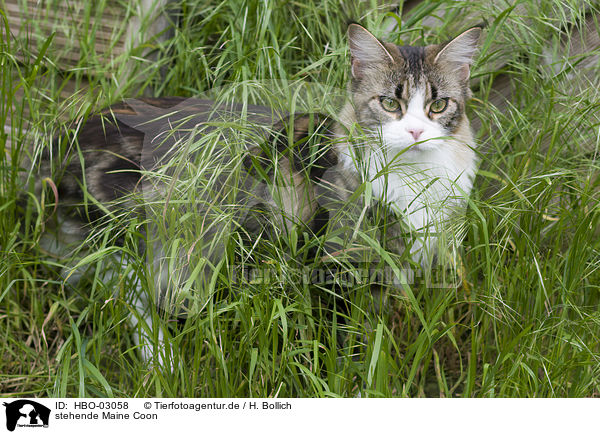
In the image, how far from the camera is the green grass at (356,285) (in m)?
1.59

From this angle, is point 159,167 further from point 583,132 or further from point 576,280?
point 583,132

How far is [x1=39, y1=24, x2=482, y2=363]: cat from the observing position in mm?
1619

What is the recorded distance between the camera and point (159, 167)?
1.71 m

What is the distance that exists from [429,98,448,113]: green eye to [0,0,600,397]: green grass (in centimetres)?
31

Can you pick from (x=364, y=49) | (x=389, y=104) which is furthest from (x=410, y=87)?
(x=364, y=49)

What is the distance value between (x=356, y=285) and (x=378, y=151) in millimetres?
397

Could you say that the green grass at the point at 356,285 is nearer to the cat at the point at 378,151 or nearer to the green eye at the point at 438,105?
the cat at the point at 378,151

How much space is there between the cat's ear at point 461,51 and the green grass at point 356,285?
0.28 meters

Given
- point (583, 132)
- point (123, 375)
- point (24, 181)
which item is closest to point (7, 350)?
point (123, 375)

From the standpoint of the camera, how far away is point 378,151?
1.64 m
